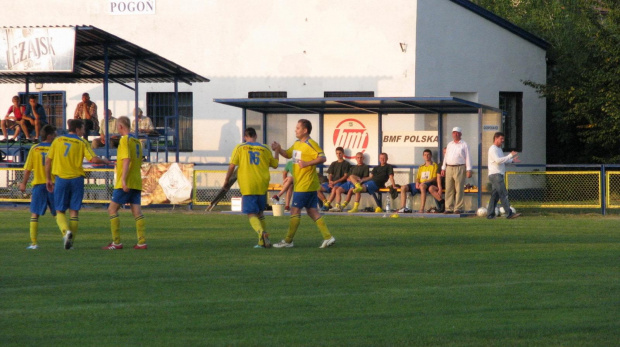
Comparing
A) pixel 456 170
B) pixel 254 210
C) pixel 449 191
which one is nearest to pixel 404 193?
pixel 449 191

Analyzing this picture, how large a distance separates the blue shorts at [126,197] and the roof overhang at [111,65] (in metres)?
10.8

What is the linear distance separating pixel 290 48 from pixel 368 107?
6.80 meters

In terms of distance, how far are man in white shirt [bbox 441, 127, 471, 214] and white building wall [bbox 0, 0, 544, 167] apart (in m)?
7.33

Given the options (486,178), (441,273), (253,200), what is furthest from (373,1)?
(441,273)

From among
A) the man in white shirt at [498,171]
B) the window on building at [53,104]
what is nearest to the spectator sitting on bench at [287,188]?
the man in white shirt at [498,171]

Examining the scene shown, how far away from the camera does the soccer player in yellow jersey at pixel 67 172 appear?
46.7 ft

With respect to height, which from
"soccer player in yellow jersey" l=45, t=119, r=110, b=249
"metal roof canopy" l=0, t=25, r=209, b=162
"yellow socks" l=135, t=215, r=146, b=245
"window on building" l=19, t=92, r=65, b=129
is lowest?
"yellow socks" l=135, t=215, r=146, b=245

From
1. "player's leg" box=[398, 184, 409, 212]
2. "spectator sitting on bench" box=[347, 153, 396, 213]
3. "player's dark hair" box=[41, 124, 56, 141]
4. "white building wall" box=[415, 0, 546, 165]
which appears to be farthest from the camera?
"white building wall" box=[415, 0, 546, 165]

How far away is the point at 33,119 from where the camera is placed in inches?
1124

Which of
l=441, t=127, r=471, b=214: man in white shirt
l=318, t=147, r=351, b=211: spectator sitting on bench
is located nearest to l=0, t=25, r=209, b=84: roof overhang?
l=318, t=147, r=351, b=211: spectator sitting on bench

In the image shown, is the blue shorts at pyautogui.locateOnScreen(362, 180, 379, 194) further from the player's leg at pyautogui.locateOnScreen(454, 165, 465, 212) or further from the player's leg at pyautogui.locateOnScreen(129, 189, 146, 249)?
the player's leg at pyautogui.locateOnScreen(129, 189, 146, 249)

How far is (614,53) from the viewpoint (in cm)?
2902

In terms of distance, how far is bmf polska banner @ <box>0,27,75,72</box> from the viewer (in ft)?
80.6

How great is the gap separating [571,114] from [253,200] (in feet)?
63.7
